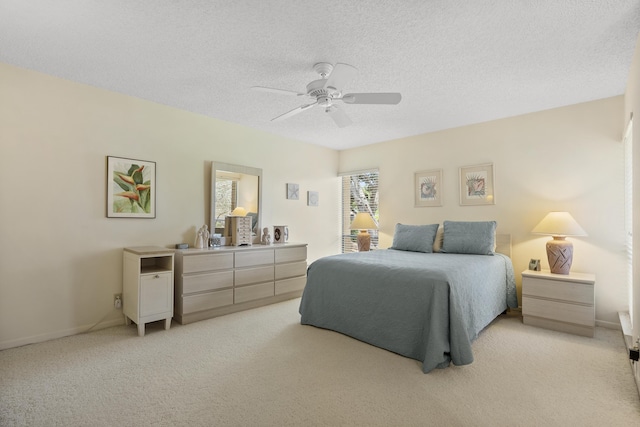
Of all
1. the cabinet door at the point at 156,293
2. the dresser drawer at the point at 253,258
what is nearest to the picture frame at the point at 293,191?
the dresser drawer at the point at 253,258

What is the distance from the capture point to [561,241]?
3.32 meters

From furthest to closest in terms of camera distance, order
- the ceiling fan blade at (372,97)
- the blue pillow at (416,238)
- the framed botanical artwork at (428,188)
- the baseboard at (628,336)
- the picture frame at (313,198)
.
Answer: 1. the picture frame at (313,198)
2. the framed botanical artwork at (428,188)
3. the blue pillow at (416,238)
4. the ceiling fan blade at (372,97)
5. the baseboard at (628,336)

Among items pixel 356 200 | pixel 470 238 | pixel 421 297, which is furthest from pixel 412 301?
pixel 356 200

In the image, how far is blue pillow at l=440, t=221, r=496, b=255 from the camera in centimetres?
363

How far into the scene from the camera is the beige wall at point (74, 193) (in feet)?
8.93

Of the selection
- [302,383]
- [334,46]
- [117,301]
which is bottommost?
[302,383]

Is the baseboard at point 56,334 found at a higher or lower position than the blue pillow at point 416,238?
lower

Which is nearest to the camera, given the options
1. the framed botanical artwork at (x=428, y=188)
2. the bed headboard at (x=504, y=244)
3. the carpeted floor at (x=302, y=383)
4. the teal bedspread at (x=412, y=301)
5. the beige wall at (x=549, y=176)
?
the carpeted floor at (x=302, y=383)

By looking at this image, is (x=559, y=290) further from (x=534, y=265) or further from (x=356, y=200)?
(x=356, y=200)

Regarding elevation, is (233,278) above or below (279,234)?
below

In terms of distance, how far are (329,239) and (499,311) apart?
3006 mm

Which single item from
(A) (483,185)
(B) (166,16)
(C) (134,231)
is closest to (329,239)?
(A) (483,185)

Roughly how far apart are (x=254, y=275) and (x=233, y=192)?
1169mm

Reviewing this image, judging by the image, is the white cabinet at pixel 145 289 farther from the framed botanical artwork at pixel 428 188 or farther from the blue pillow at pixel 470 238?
the framed botanical artwork at pixel 428 188
